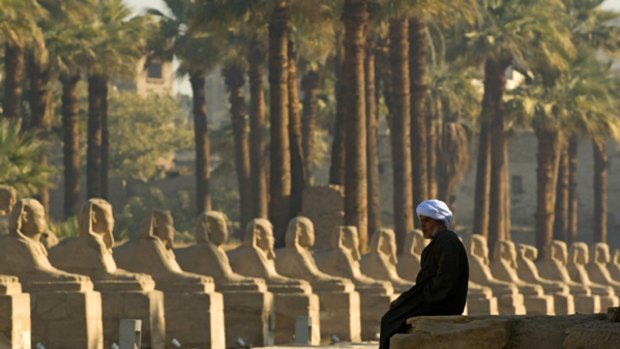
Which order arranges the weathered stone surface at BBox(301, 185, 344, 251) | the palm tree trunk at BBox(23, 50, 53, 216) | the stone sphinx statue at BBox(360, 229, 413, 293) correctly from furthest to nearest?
the palm tree trunk at BBox(23, 50, 53, 216)
the weathered stone surface at BBox(301, 185, 344, 251)
the stone sphinx statue at BBox(360, 229, 413, 293)

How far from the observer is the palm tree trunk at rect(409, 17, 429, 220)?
141 feet

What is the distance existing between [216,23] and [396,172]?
5990 mm

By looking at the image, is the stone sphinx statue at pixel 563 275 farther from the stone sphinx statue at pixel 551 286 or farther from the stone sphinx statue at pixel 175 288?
the stone sphinx statue at pixel 175 288

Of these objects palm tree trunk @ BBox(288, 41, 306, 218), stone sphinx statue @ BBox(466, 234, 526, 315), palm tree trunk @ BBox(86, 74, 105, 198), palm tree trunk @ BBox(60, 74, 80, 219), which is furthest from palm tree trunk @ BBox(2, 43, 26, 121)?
stone sphinx statue @ BBox(466, 234, 526, 315)

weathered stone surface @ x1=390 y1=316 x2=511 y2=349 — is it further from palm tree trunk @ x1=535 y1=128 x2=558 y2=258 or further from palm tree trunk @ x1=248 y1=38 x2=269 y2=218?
palm tree trunk @ x1=535 y1=128 x2=558 y2=258

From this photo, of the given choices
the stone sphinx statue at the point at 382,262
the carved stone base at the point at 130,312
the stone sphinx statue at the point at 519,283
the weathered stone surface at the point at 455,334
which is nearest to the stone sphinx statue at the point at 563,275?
the stone sphinx statue at the point at 519,283

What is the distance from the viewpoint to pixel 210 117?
125250 mm

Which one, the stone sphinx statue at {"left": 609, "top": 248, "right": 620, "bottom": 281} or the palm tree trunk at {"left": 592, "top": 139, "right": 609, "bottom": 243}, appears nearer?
the stone sphinx statue at {"left": 609, "top": 248, "right": 620, "bottom": 281}

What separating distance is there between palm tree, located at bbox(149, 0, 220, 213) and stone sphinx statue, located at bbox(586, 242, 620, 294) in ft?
36.8

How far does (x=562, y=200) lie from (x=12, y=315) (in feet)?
136

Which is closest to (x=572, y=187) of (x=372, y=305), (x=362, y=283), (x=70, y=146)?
(x=70, y=146)

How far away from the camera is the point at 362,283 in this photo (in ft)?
97.2

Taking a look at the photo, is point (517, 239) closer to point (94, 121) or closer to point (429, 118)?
point (429, 118)

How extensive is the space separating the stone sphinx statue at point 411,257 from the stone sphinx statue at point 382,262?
401 mm
